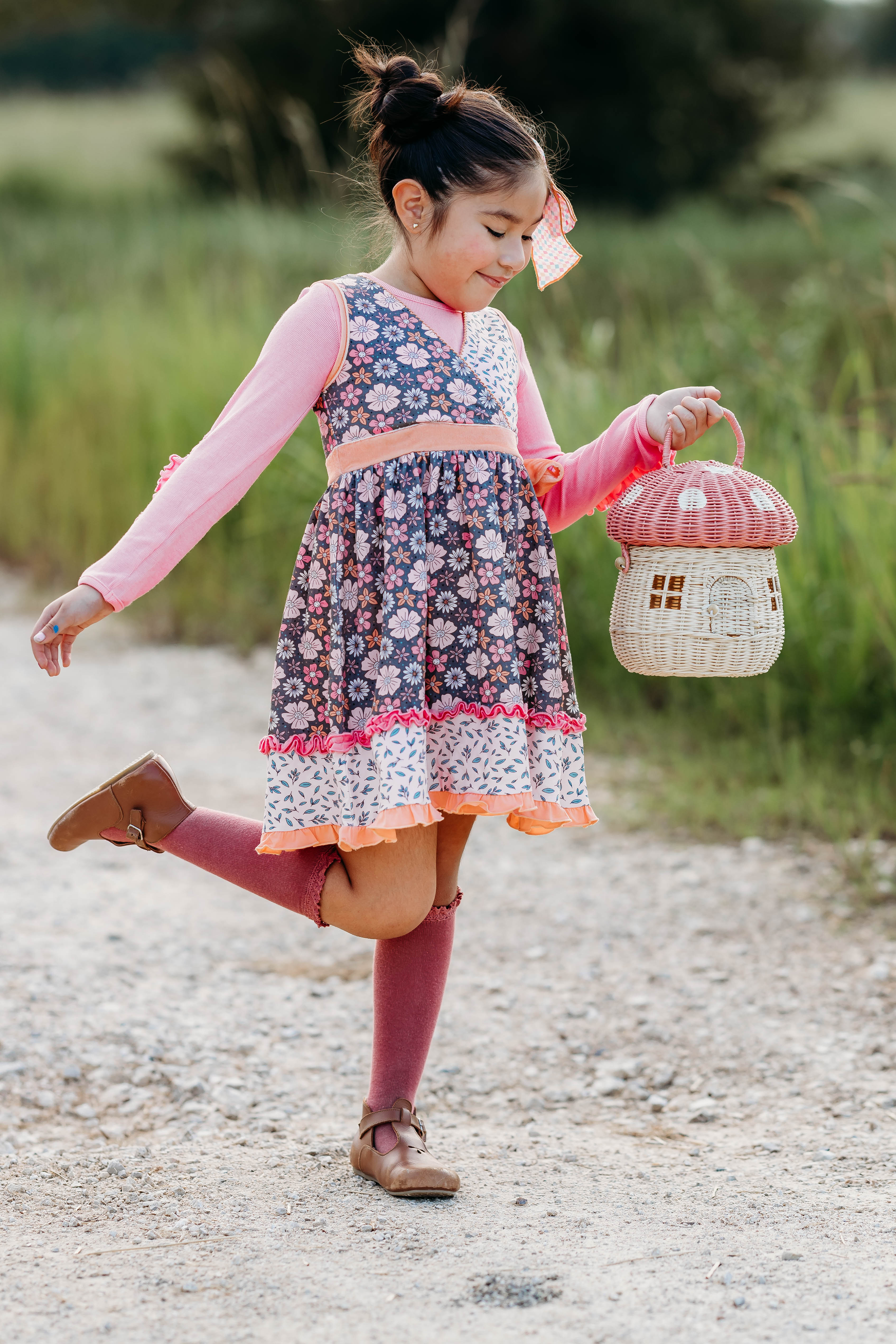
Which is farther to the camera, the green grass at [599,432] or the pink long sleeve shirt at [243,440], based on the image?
the green grass at [599,432]

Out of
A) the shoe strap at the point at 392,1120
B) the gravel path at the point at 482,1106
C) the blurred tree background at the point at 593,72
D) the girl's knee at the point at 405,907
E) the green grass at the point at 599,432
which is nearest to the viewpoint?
the gravel path at the point at 482,1106

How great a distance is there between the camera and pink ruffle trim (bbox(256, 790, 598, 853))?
167cm

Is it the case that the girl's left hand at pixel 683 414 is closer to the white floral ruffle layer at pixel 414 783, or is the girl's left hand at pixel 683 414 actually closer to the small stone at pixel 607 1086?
the white floral ruffle layer at pixel 414 783

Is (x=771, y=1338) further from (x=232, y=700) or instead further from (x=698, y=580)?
(x=232, y=700)

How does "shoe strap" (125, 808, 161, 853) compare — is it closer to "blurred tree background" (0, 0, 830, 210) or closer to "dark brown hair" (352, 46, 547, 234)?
"dark brown hair" (352, 46, 547, 234)

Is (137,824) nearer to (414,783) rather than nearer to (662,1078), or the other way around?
(414,783)

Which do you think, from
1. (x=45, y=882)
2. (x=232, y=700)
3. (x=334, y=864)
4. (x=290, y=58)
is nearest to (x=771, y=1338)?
(x=334, y=864)

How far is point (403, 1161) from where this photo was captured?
6.18ft

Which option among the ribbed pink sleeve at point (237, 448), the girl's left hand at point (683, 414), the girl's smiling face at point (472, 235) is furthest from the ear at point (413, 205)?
the girl's left hand at point (683, 414)

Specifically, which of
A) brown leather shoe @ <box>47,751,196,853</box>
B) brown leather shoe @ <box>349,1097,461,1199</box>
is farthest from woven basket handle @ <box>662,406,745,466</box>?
brown leather shoe @ <box>349,1097,461,1199</box>

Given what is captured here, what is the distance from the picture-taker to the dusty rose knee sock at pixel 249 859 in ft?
6.06

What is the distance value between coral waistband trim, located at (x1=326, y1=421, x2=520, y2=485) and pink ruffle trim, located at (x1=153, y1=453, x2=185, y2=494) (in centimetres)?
19

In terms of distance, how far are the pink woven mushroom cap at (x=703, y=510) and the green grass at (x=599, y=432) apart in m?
0.57

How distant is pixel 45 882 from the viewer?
3162 mm
